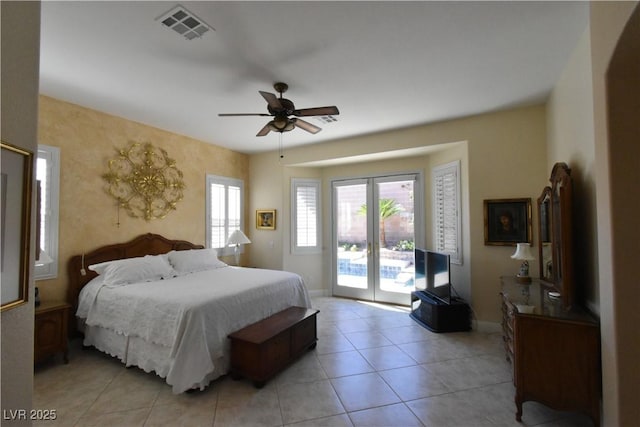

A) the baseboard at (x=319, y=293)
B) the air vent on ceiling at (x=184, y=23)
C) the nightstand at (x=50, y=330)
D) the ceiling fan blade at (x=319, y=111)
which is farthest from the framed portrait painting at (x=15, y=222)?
the baseboard at (x=319, y=293)

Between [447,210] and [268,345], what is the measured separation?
3.22m

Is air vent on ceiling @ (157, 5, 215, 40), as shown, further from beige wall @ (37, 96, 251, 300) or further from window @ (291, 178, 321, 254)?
window @ (291, 178, 321, 254)

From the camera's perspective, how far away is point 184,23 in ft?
6.72

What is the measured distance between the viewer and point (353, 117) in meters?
3.90

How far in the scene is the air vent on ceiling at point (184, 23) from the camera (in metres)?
1.95

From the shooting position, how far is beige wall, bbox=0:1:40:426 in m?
0.92

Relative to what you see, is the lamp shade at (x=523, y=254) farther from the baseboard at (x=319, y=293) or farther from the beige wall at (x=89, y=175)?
the beige wall at (x=89, y=175)

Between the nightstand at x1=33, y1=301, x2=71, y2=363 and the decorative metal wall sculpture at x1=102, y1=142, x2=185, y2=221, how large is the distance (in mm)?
1434

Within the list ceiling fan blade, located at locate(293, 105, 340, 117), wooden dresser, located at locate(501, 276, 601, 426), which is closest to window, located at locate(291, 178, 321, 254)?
ceiling fan blade, located at locate(293, 105, 340, 117)

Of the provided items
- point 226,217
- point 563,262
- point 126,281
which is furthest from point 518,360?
point 226,217

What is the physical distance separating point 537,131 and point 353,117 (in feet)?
7.41

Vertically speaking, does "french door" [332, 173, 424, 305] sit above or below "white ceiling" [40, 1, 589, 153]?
below

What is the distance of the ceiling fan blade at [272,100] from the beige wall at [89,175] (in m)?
2.44

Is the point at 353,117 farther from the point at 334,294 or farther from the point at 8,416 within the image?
the point at 8,416
